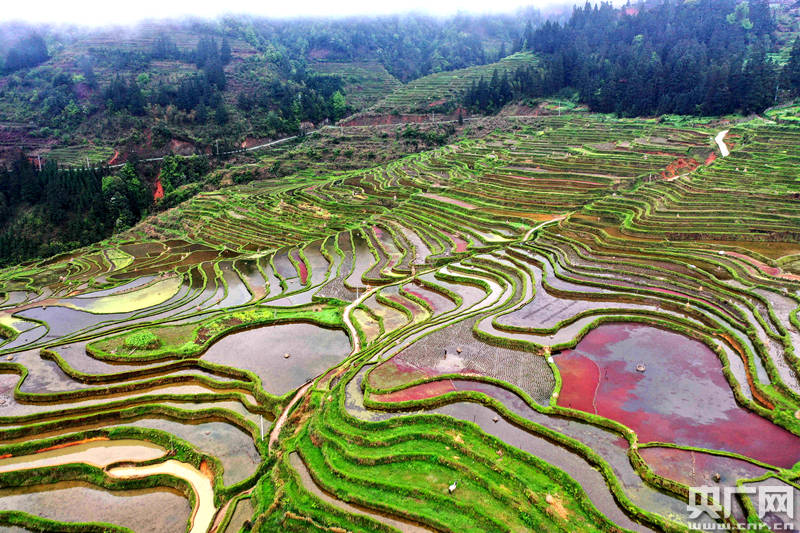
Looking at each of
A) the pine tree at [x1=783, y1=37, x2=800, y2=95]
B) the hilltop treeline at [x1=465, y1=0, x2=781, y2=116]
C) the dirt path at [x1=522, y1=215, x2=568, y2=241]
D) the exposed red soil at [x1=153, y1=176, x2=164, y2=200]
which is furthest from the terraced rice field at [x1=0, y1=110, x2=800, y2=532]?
the pine tree at [x1=783, y1=37, x2=800, y2=95]

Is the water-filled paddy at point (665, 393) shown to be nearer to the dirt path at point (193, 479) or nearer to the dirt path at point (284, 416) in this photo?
the dirt path at point (284, 416)

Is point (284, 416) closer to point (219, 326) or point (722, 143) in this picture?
point (219, 326)

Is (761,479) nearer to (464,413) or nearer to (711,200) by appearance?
(464,413)

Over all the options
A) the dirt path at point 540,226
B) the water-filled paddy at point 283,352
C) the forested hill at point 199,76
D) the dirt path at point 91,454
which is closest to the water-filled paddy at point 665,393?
the water-filled paddy at point 283,352

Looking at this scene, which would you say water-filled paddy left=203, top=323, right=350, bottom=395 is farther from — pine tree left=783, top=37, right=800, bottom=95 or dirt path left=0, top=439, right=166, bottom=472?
pine tree left=783, top=37, right=800, bottom=95

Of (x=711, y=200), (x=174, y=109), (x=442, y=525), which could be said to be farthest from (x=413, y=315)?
(x=174, y=109)

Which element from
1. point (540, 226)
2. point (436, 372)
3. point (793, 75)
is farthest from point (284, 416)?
point (793, 75)
